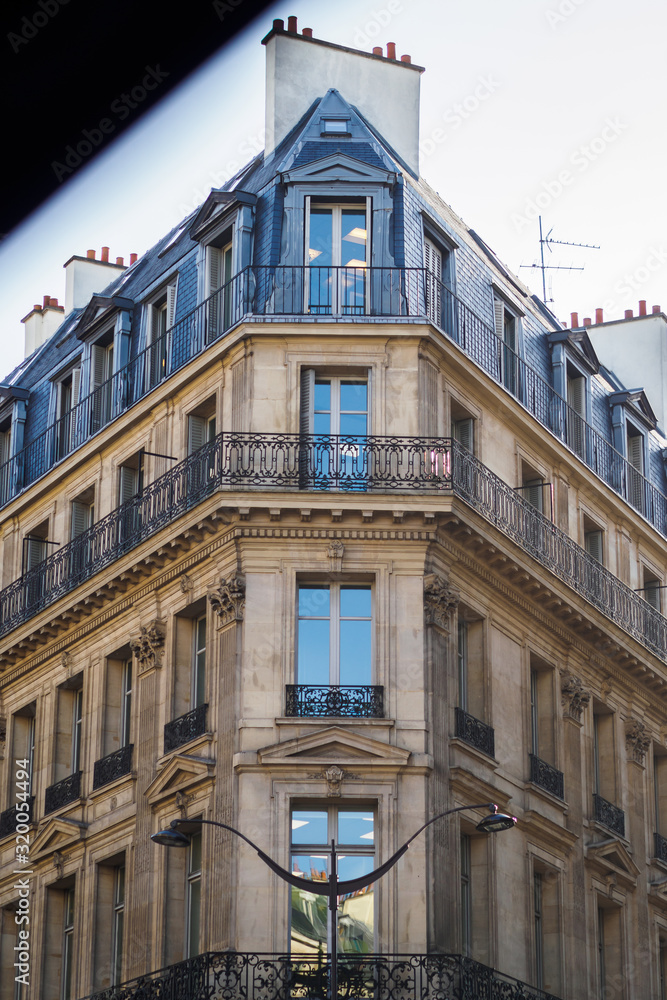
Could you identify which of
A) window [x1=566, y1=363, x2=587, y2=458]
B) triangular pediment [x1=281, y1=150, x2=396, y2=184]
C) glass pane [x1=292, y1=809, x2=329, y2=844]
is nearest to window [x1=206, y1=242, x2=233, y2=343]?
triangular pediment [x1=281, y1=150, x2=396, y2=184]

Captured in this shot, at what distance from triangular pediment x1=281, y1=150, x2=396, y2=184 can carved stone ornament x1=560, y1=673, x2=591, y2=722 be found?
8280mm

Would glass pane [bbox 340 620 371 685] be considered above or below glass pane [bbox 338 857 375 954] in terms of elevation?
above

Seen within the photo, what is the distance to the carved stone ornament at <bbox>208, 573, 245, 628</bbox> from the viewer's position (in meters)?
20.2

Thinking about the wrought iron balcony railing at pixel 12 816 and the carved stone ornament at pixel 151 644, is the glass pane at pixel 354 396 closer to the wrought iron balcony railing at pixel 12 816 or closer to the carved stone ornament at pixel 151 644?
the carved stone ornament at pixel 151 644

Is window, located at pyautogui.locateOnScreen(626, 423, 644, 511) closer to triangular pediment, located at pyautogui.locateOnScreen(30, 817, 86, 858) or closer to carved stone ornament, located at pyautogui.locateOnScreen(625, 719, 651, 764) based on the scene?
carved stone ornament, located at pyautogui.locateOnScreen(625, 719, 651, 764)

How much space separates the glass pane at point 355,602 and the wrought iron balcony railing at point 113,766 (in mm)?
4091

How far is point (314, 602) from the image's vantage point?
2044 cm

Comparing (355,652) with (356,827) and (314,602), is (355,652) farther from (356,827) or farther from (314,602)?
(356,827)

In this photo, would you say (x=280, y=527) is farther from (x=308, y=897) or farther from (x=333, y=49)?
(x=333, y=49)

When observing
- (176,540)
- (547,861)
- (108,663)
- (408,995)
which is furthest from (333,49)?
(408,995)

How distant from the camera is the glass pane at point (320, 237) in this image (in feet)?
72.4

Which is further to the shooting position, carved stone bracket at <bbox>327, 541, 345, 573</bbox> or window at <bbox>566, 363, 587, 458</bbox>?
window at <bbox>566, 363, 587, 458</bbox>

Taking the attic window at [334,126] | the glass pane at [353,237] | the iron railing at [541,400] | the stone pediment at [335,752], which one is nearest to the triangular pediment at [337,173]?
the glass pane at [353,237]

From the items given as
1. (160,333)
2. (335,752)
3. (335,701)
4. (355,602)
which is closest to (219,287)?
(160,333)
